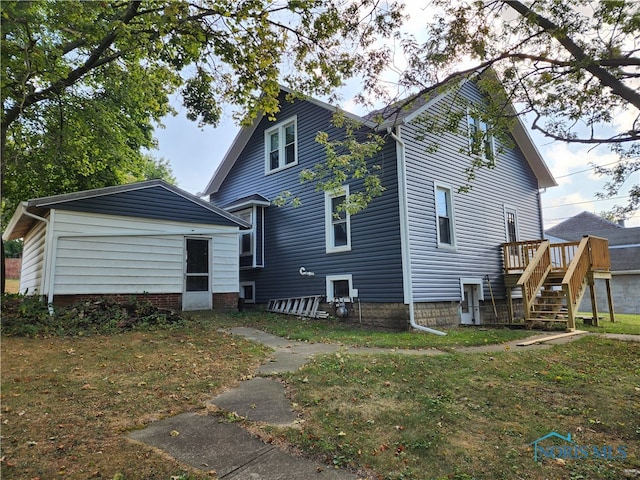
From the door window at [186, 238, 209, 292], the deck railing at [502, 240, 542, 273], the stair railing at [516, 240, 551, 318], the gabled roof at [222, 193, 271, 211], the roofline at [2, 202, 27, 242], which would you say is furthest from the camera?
the gabled roof at [222, 193, 271, 211]

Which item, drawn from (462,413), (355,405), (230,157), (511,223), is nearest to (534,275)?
(511,223)

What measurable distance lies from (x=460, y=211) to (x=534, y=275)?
9.18ft

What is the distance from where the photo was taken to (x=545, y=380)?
16.8ft

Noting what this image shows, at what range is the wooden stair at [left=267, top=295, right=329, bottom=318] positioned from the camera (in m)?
11.8

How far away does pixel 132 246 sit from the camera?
10.4 m

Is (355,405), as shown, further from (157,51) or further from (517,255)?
(517,255)

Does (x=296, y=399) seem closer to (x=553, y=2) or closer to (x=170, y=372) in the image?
(x=170, y=372)

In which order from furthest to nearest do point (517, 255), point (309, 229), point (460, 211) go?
point (517, 255) < point (309, 229) < point (460, 211)

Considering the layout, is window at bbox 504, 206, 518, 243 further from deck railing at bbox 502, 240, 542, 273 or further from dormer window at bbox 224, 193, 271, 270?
dormer window at bbox 224, 193, 271, 270

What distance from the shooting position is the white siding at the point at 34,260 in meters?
10.3

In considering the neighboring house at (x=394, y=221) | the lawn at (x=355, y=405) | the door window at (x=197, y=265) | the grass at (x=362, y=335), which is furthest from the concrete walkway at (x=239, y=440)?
the door window at (x=197, y=265)

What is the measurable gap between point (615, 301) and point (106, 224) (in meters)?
26.3

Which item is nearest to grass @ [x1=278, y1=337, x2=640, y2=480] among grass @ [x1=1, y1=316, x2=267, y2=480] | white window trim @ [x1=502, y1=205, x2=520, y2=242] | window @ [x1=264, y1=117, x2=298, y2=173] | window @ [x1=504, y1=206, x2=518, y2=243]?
grass @ [x1=1, y1=316, x2=267, y2=480]

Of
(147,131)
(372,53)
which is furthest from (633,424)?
(147,131)
